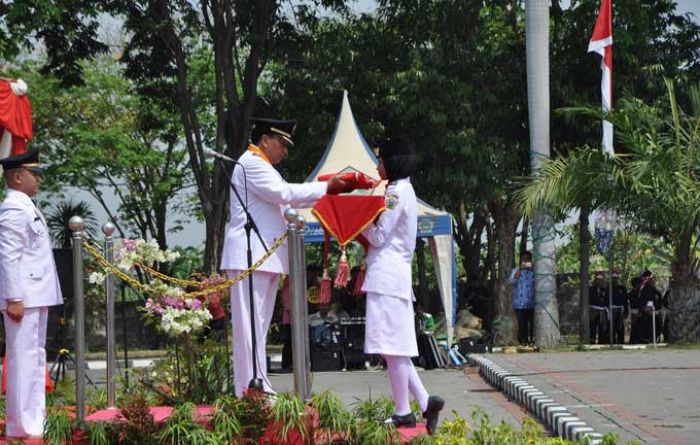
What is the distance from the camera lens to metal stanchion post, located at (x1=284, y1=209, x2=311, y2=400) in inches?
316

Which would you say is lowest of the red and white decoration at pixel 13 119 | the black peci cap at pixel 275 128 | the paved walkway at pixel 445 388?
the paved walkway at pixel 445 388

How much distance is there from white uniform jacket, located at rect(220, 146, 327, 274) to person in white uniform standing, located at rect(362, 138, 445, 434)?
496mm

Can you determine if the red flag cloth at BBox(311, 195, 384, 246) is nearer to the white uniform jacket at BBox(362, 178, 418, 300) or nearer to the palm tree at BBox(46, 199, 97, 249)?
the white uniform jacket at BBox(362, 178, 418, 300)

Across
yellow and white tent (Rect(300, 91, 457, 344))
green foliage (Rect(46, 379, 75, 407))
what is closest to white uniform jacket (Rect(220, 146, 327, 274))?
green foliage (Rect(46, 379, 75, 407))

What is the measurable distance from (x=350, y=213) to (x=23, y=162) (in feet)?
7.65

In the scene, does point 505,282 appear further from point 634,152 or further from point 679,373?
point 679,373

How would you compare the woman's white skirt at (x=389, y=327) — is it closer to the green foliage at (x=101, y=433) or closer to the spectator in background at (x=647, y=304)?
the green foliage at (x=101, y=433)

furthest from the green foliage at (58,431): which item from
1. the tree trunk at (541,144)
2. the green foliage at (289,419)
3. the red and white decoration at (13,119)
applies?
the tree trunk at (541,144)

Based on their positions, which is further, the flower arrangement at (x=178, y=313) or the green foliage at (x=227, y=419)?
the flower arrangement at (x=178, y=313)

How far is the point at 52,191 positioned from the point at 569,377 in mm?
25050

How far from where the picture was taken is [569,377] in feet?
45.7

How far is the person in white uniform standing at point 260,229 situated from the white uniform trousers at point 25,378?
1399 millimetres

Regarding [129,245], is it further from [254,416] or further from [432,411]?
[432,411]

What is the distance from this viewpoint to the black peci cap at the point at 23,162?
873cm
